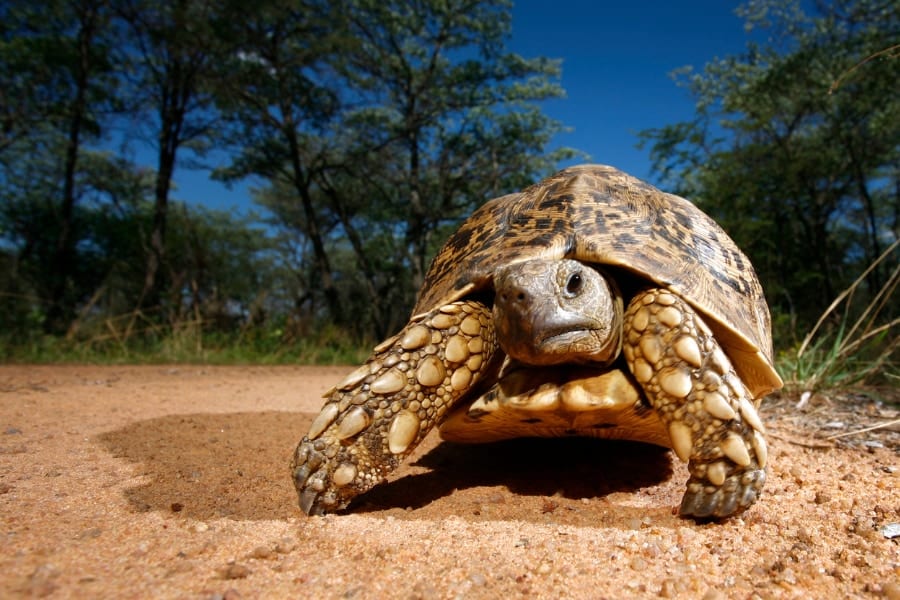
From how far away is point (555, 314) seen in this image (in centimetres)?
159

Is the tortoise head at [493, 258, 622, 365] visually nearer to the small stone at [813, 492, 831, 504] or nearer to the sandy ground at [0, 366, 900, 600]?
the sandy ground at [0, 366, 900, 600]

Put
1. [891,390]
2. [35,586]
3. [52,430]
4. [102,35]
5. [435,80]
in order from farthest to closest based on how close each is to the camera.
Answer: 1. [435,80]
2. [102,35]
3. [891,390]
4. [52,430]
5. [35,586]

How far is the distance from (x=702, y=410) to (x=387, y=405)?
925 mm

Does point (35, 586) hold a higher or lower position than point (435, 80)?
lower

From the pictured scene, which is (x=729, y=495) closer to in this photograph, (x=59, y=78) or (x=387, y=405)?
(x=387, y=405)

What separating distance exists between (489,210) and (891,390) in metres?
3.20

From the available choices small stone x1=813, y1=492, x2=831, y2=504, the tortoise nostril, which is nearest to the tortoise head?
the tortoise nostril

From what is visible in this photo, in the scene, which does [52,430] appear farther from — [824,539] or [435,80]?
[435,80]

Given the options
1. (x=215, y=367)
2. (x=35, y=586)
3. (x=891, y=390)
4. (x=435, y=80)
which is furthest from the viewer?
(x=435, y=80)

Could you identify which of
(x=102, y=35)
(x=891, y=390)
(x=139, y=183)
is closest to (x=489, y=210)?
(x=891, y=390)

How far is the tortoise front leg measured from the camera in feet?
5.16

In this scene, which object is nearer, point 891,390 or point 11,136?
point 891,390

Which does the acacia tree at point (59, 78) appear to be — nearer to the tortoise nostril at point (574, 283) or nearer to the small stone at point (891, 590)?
the tortoise nostril at point (574, 283)

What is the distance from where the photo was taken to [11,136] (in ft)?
35.5
